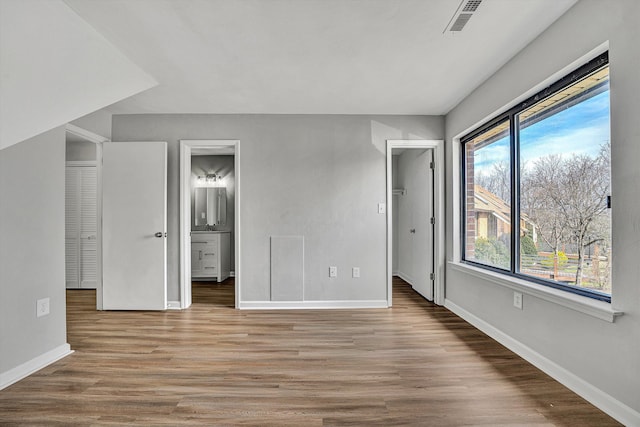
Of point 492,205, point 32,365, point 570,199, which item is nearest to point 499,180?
point 492,205

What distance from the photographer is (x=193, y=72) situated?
2980mm

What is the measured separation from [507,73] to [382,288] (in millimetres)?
2568

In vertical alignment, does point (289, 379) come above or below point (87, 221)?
below

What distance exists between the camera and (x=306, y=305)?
13.6 feet

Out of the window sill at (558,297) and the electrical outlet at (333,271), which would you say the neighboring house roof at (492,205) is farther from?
the electrical outlet at (333,271)

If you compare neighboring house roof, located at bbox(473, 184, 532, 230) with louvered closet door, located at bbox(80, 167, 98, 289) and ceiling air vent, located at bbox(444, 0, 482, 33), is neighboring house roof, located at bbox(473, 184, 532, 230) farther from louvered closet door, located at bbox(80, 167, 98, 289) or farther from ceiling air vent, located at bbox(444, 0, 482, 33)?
louvered closet door, located at bbox(80, 167, 98, 289)

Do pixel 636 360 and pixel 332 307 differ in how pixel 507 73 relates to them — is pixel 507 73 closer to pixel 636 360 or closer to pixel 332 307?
pixel 636 360

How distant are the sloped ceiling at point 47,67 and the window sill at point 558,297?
3.12 m

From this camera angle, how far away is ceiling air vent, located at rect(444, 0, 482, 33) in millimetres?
2010

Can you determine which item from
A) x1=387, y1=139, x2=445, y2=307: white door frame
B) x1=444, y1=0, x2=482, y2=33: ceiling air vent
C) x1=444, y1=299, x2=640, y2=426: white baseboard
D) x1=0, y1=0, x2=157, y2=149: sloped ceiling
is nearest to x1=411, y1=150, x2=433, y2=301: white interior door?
x1=387, y1=139, x2=445, y2=307: white door frame

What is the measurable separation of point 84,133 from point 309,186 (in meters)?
2.44

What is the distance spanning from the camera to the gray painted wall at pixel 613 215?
170 cm

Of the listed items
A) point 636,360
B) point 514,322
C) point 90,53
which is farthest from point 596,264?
point 90,53

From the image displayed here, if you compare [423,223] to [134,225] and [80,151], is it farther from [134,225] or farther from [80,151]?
[80,151]
